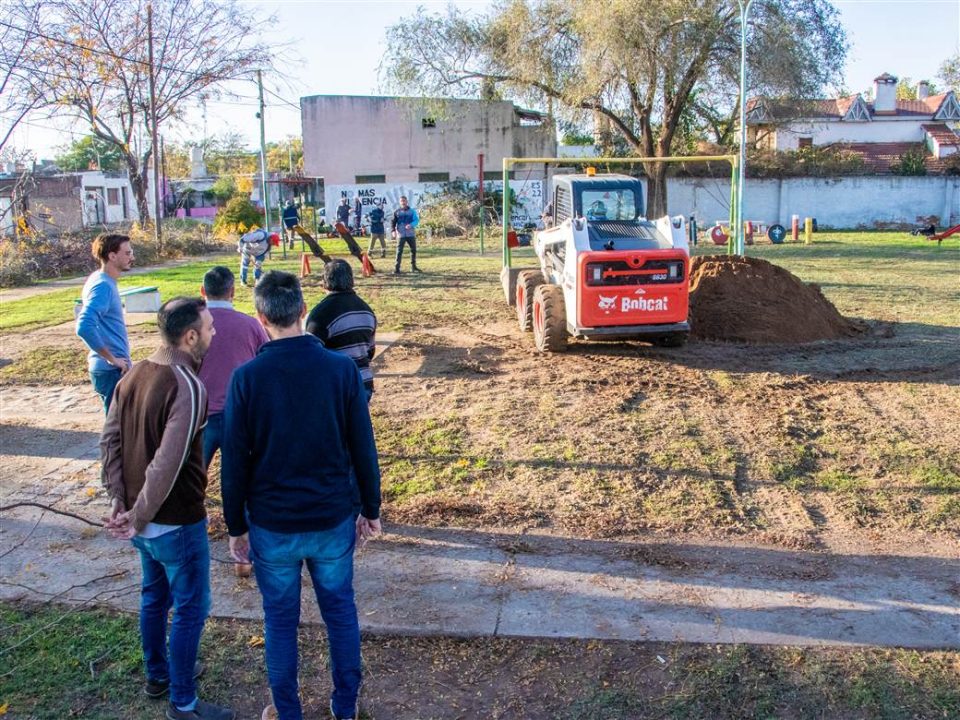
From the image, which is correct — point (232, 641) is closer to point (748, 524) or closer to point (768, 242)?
point (748, 524)

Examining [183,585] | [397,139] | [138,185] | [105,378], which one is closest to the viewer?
[183,585]


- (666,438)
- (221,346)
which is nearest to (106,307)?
(221,346)

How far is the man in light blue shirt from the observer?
5.73m

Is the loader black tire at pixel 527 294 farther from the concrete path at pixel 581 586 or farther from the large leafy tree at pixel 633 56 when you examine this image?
the large leafy tree at pixel 633 56

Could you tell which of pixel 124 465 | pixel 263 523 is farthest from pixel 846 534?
pixel 124 465

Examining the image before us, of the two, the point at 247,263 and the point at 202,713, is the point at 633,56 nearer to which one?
the point at 247,263

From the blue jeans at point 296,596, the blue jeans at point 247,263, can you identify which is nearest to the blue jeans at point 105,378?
the blue jeans at point 296,596

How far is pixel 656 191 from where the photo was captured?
30.0 meters

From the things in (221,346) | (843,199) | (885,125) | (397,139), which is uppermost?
(885,125)

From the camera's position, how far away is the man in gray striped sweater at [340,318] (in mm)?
5359

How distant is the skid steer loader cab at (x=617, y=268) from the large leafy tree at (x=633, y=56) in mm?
15675

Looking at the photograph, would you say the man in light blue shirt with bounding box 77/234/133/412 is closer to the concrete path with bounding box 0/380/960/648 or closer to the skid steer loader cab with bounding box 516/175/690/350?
the concrete path with bounding box 0/380/960/648

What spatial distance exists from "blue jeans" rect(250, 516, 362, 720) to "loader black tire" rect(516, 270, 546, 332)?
359 inches

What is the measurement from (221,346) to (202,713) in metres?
2.07
